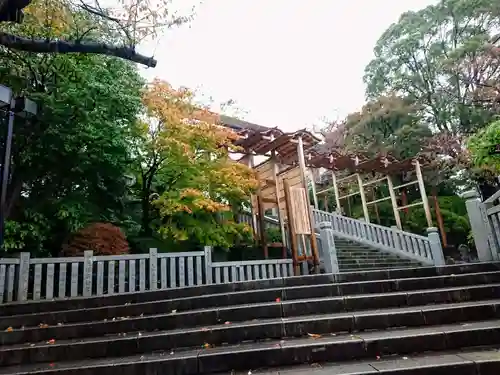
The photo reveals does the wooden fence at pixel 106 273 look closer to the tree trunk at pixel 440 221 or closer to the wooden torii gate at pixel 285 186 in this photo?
the wooden torii gate at pixel 285 186

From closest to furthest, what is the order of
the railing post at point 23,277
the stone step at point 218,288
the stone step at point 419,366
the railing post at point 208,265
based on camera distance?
the stone step at point 419,366 → the stone step at point 218,288 → the railing post at point 23,277 → the railing post at point 208,265

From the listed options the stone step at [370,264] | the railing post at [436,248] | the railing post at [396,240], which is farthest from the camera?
the railing post at [396,240]

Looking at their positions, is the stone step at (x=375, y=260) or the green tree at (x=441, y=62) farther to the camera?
the green tree at (x=441, y=62)

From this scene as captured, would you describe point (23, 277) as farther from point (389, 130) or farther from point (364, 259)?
point (389, 130)

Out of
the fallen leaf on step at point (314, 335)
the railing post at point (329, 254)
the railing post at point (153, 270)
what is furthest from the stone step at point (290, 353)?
the railing post at point (329, 254)

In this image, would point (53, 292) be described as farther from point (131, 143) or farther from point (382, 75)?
point (382, 75)

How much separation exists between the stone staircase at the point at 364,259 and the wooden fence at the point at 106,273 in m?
3.77

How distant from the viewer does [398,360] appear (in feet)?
10.5

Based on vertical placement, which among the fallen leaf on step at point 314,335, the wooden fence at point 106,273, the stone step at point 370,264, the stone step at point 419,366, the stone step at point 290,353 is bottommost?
the stone step at point 419,366

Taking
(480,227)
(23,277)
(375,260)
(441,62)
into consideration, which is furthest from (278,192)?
(441,62)

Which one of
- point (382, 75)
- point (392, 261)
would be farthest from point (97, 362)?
point (382, 75)

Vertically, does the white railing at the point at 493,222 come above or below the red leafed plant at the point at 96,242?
below

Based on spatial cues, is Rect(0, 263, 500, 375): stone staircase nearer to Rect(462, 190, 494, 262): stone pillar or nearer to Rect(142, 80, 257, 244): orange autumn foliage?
Rect(462, 190, 494, 262): stone pillar

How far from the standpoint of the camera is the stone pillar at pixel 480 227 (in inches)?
249
